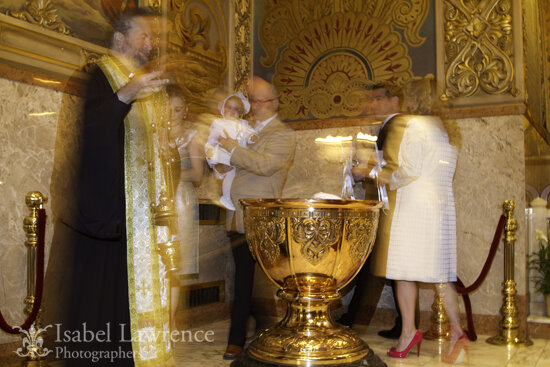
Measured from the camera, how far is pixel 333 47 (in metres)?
5.54

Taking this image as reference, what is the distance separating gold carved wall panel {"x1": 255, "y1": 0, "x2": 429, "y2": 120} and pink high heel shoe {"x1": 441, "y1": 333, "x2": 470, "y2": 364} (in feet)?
7.61

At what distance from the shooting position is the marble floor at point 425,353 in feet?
11.7

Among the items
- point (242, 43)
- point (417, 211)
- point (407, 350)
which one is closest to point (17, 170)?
point (417, 211)

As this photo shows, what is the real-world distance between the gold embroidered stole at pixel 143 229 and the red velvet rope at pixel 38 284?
53 centimetres

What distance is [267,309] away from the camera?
17.6 feet

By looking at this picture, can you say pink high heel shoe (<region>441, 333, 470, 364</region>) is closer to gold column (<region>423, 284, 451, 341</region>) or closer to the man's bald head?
gold column (<region>423, 284, 451, 341</region>)

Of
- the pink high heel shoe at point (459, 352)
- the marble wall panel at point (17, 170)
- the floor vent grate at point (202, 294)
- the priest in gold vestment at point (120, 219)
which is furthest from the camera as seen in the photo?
the floor vent grate at point (202, 294)

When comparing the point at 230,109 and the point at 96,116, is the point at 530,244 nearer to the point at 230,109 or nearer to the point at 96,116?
the point at 230,109

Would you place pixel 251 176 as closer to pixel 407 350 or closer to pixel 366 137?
pixel 407 350

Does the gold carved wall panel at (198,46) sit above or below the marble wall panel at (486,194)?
above

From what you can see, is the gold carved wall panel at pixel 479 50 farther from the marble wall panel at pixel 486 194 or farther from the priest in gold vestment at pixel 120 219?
the priest in gold vestment at pixel 120 219

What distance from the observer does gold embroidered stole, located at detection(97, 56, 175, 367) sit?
8.22 feet

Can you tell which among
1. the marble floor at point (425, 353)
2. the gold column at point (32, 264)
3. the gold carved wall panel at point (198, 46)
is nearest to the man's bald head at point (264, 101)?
the gold carved wall panel at point (198, 46)

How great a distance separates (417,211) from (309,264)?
1.97 m
